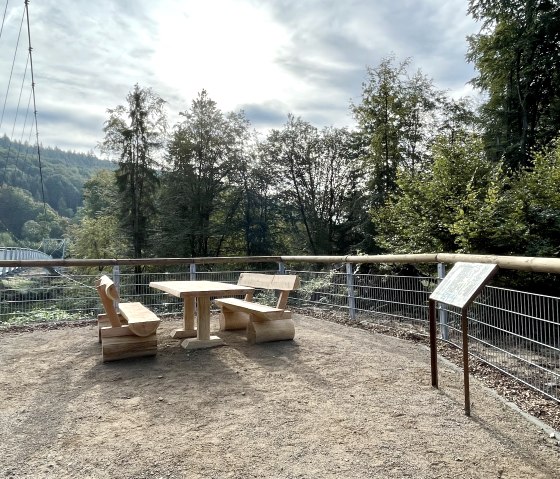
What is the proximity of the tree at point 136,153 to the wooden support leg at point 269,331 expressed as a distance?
1621cm

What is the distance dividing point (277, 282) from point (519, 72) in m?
12.5

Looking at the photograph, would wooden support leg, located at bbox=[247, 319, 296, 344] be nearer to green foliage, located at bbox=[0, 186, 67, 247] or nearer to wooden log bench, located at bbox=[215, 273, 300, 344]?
wooden log bench, located at bbox=[215, 273, 300, 344]

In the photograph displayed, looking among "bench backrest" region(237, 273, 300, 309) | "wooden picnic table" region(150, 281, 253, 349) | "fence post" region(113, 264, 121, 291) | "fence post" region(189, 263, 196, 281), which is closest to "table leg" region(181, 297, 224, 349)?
"wooden picnic table" region(150, 281, 253, 349)

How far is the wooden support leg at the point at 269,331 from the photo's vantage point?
480cm

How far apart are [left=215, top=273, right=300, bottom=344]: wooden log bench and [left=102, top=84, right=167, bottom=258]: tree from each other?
15416 mm

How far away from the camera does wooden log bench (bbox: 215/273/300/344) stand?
189 inches

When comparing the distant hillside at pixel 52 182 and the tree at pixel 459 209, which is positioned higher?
the distant hillside at pixel 52 182

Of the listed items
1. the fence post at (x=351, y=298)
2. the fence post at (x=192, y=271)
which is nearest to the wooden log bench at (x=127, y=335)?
the fence post at (x=192, y=271)

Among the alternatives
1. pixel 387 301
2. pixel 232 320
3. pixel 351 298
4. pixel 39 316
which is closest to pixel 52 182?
pixel 39 316

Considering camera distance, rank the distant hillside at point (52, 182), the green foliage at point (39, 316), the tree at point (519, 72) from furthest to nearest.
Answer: the distant hillside at point (52, 182) < the tree at point (519, 72) < the green foliage at point (39, 316)

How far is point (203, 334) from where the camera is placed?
15.6 feet

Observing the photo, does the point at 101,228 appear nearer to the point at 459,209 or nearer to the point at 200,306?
the point at 459,209

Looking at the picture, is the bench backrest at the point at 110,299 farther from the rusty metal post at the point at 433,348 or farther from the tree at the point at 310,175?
the tree at the point at 310,175

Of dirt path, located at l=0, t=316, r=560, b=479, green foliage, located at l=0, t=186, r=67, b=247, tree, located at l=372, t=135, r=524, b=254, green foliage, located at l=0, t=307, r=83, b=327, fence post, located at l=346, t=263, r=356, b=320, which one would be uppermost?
green foliage, located at l=0, t=186, r=67, b=247
